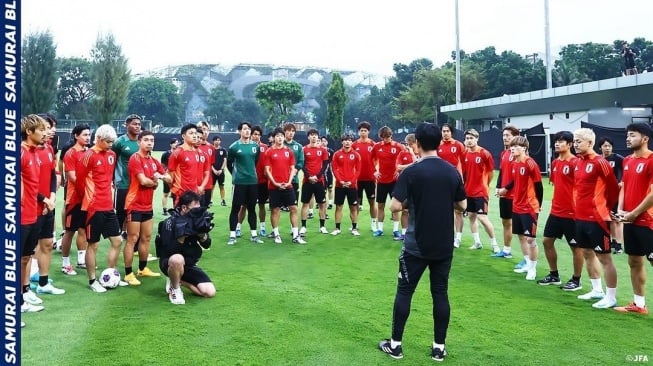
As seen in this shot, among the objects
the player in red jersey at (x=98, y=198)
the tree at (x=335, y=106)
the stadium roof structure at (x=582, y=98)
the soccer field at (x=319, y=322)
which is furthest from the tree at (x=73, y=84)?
the soccer field at (x=319, y=322)

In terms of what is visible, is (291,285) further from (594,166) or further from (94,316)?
(594,166)

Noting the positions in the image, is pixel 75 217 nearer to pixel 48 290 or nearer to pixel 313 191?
pixel 48 290

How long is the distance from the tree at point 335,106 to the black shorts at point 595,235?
181 feet

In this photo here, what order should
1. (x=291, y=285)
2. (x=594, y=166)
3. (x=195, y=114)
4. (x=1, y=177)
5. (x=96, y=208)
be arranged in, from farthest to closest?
(x=195, y=114)
(x=291, y=285)
(x=96, y=208)
(x=594, y=166)
(x=1, y=177)

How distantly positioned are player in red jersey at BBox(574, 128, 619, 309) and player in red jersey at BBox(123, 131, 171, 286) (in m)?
5.08

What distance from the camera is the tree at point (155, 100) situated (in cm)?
9381

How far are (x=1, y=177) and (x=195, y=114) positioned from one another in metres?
131

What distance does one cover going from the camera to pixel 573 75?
5850 centimetres

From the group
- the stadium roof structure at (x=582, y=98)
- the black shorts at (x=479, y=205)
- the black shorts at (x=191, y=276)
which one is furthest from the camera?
the stadium roof structure at (x=582, y=98)

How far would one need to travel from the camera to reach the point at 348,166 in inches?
404

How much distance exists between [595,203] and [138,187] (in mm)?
5476

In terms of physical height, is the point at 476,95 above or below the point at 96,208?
above

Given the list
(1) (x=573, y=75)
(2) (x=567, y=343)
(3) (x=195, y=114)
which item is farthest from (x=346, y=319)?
(3) (x=195, y=114)

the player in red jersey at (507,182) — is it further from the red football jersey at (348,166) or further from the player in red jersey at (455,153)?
the red football jersey at (348,166)
